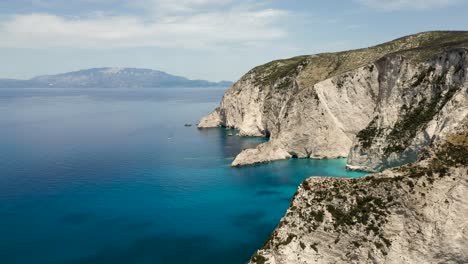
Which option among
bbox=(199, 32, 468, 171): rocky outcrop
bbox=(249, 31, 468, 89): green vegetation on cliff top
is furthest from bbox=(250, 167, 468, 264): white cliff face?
bbox=(249, 31, 468, 89): green vegetation on cliff top

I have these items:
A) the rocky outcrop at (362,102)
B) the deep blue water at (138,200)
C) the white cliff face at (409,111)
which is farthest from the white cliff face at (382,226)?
the white cliff face at (409,111)

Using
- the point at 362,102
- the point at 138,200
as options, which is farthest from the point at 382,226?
the point at 362,102

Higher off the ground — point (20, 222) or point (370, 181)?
point (370, 181)

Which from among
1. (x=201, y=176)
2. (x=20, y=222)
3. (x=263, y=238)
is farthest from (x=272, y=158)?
(x=20, y=222)

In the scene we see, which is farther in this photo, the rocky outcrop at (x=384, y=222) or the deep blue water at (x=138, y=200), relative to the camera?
the deep blue water at (x=138, y=200)

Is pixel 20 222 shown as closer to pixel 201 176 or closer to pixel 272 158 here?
pixel 201 176

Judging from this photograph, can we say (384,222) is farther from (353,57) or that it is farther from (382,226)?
(353,57)

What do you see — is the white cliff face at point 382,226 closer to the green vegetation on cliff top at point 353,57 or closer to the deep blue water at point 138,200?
the deep blue water at point 138,200
